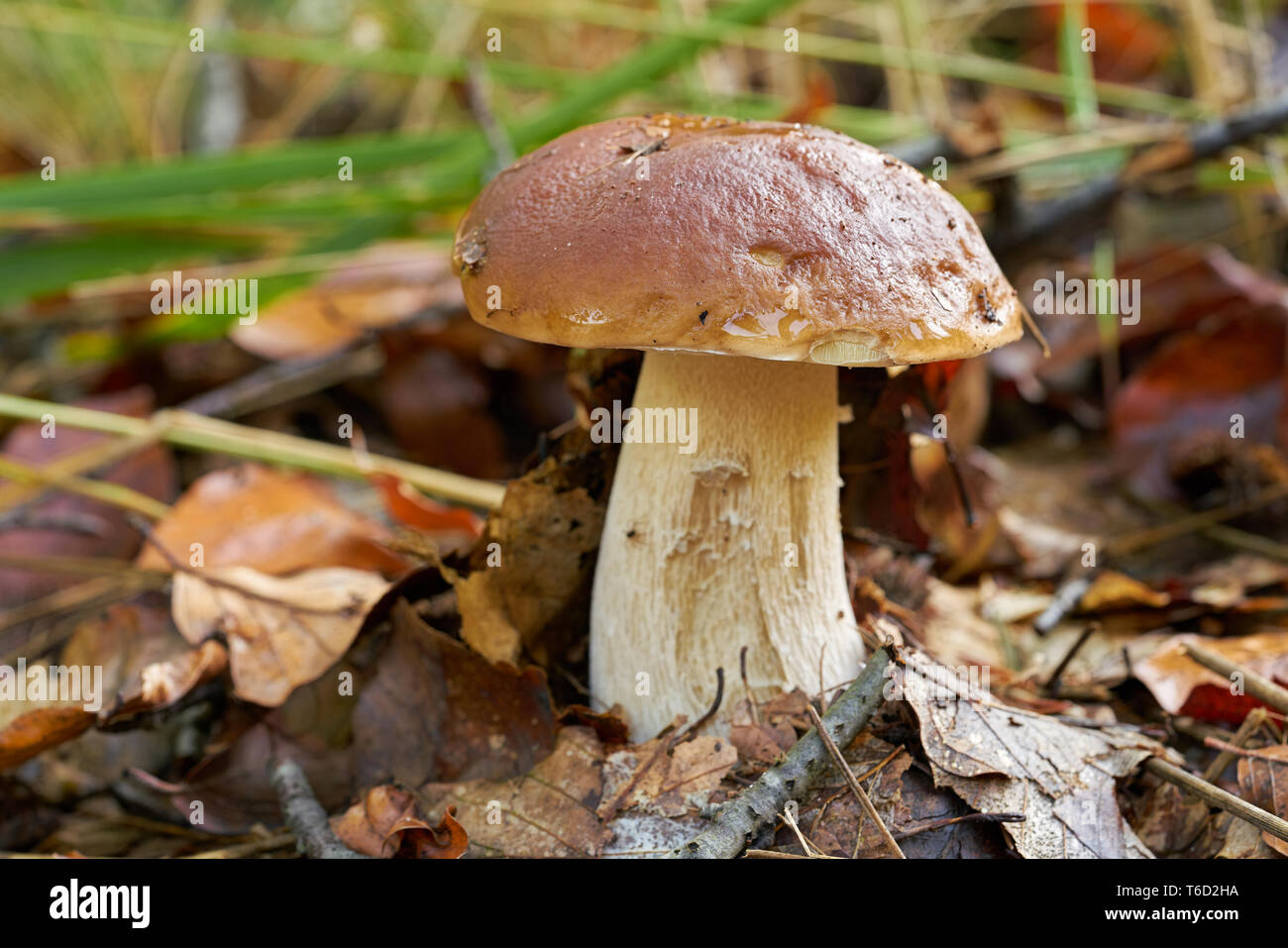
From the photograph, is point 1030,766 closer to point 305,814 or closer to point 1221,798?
point 1221,798

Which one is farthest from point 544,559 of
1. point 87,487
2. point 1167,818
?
point 87,487

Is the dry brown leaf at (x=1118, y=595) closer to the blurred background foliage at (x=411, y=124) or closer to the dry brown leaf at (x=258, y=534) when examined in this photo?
the blurred background foliage at (x=411, y=124)

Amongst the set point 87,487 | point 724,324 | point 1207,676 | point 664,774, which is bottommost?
point 664,774

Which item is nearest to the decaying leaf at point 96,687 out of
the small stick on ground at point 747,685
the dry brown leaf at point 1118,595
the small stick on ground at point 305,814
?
the small stick on ground at point 305,814

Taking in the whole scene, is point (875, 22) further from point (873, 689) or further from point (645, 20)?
point (873, 689)

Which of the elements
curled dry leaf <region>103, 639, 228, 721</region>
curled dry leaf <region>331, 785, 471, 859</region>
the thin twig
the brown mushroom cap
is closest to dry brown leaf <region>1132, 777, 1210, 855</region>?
the brown mushroom cap

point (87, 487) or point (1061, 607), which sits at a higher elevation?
point (87, 487)

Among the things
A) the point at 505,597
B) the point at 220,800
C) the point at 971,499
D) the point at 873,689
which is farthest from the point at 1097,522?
the point at 220,800
